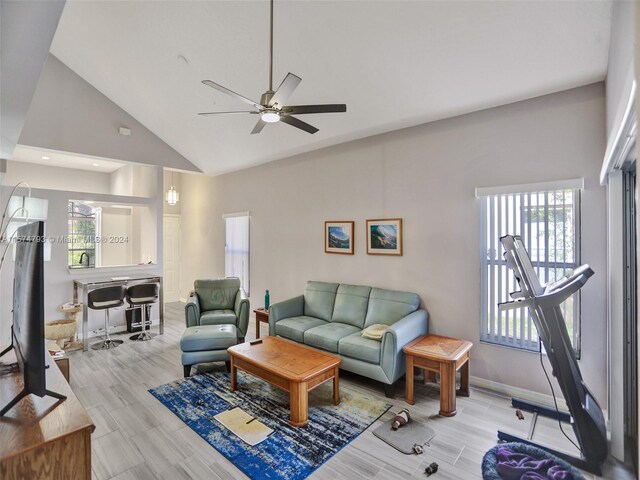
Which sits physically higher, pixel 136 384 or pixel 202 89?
pixel 202 89

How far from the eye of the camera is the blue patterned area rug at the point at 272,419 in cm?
225

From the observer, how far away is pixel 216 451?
2.36m

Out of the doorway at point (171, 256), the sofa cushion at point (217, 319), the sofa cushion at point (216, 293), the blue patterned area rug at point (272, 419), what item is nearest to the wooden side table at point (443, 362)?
the blue patterned area rug at point (272, 419)

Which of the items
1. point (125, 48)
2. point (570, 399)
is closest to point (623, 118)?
point (570, 399)

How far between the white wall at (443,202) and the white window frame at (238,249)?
42cm

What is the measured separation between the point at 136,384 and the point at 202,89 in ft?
12.4

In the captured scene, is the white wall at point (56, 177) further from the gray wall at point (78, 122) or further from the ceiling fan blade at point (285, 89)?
the ceiling fan blade at point (285, 89)

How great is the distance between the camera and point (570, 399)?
2176mm

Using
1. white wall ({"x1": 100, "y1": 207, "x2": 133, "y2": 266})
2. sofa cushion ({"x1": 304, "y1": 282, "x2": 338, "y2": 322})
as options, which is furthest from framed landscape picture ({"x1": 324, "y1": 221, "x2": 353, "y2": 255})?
white wall ({"x1": 100, "y1": 207, "x2": 133, "y2": 266})

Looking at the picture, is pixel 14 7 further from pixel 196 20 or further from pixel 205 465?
pixel 205 465


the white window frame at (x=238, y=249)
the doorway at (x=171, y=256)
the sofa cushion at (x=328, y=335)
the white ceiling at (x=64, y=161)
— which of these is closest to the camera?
the sofa cushion at (x=328, y=335)

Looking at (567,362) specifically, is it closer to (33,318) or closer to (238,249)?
(33,318)

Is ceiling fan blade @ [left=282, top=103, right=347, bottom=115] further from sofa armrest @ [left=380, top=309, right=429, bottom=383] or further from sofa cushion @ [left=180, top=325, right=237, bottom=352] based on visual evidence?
sofa cushion @ [left=180, top=325, right=237, bottom=352]

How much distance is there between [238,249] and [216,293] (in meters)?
1.62
